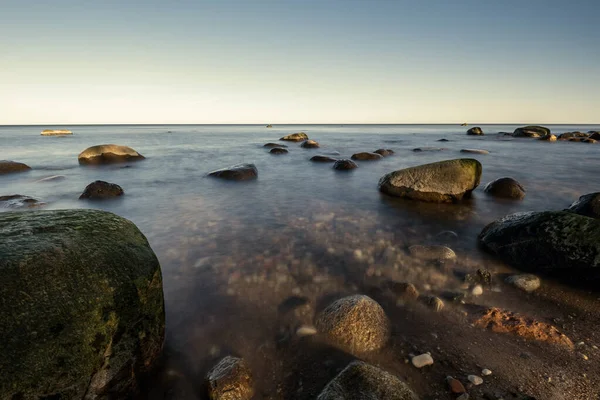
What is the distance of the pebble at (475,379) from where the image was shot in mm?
2693

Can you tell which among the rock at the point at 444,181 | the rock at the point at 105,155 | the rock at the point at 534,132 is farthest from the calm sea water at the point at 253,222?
the rock at the point at 534,132

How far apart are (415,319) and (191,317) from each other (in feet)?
9.36

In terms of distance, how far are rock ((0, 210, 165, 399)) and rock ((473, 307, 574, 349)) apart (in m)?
3.77

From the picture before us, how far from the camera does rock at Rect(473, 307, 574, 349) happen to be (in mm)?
3240

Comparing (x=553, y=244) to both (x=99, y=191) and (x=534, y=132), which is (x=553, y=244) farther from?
(x=534, y=132)

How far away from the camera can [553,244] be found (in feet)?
14.8

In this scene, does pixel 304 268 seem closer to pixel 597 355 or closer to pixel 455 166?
pixel 597 355

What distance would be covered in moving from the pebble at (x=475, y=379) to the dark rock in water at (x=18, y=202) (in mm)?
11640

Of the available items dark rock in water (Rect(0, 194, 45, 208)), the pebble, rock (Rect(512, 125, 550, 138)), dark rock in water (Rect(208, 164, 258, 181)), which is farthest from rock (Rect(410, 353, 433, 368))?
rock (Rect(512, 125, 550, 138))

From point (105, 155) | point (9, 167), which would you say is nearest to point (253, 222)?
point (9, 167)

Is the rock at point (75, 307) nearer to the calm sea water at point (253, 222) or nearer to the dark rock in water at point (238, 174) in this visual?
the calm sea water at point (253, 222)

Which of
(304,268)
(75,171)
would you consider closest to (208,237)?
(304,268)

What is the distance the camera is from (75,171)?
15.8 m

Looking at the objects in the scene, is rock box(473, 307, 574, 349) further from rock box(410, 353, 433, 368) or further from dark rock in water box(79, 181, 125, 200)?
dark rock in water box(79, 181, 125, 200)
